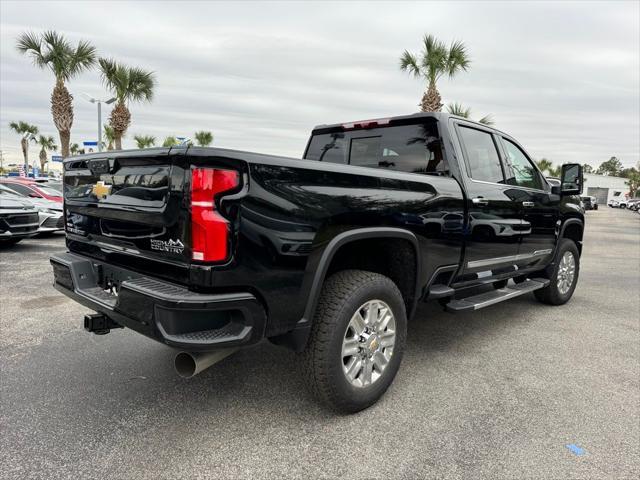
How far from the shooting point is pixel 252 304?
2242 millimetres

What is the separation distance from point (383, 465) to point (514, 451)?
0.74 meters

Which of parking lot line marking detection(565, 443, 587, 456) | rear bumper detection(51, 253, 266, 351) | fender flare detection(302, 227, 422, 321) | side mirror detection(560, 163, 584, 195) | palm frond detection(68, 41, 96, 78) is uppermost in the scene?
palm frond detection(68, 41, 96, 78)

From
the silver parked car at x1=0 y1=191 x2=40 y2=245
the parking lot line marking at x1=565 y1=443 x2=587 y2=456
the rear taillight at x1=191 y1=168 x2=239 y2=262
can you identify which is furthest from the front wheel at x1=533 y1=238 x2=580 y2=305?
the silver parked car at x1=0 y1=191 x2=40 y2=245

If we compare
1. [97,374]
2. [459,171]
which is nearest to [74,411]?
[97,374]

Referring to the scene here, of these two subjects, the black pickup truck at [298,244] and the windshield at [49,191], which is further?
the windshield at [49,191]

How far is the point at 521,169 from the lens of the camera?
466 centimetres

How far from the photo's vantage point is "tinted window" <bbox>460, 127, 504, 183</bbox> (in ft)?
12.6

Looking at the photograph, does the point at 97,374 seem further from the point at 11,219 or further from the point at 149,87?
the point at 149,87

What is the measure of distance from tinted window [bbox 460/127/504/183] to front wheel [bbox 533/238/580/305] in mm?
1866

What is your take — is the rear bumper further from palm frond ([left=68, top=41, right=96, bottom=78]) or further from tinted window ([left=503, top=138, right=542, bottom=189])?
palm frond ([left=68, top=41, right=96, bottom=78])

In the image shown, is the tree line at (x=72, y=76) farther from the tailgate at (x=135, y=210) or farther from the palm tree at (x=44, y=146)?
the palm tree at (x=44, y=146)

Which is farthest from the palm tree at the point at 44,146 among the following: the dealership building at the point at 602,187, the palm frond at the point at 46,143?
the dealership building at the point at 602,187

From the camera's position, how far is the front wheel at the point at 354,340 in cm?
261

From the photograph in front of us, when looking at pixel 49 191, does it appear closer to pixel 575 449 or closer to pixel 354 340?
pixel 354 340
